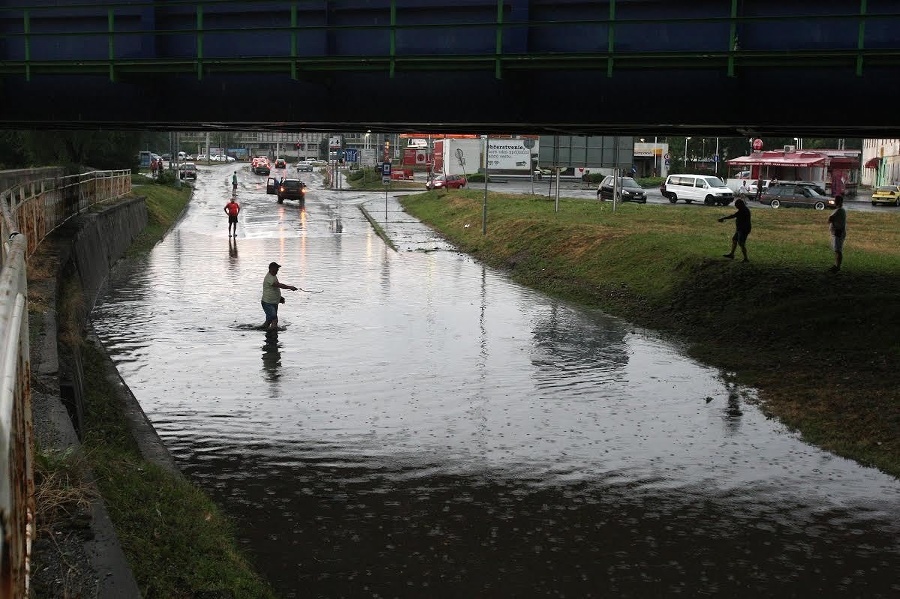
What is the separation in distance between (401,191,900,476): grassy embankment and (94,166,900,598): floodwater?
2.44ft

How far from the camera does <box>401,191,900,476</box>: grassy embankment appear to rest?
1520 cm

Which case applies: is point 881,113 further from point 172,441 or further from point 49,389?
point 49,389

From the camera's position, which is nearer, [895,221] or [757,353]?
[757,353]

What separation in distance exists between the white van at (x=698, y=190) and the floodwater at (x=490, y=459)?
1523 inches

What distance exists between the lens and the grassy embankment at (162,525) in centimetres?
761

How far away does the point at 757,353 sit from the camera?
62.4 feet

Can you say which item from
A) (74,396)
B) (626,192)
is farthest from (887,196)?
(74,396)

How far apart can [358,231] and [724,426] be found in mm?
Answer: 32636

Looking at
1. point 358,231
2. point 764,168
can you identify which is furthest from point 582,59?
point 764,168

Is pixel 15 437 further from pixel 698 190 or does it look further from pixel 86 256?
pixel 698 190

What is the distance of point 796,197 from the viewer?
5897cm

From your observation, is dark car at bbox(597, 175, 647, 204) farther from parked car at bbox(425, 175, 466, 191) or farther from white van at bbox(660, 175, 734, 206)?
parked car at bbox(425, 175, 466, 191)

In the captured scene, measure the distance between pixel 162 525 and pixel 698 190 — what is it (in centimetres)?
5583

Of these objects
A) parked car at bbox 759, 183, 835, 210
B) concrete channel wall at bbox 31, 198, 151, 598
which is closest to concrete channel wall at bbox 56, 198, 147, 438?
concrete channel wall at bbox 31, 198, 151, 598
